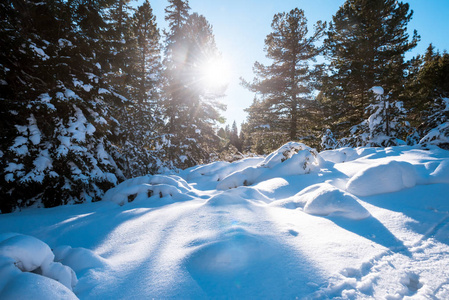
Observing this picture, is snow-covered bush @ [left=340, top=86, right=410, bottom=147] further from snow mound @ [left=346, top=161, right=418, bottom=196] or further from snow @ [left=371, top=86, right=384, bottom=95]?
snow mound @ [left=346, top=161, right=418, bottom=196]

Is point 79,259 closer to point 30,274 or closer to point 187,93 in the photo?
point 30,274

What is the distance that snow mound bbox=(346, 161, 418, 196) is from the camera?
2215mm

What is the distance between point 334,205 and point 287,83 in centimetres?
1104

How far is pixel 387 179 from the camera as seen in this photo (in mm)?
2244

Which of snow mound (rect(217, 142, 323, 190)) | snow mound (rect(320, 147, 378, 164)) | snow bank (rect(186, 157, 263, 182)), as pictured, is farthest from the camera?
snow bank (rect(186, 157, 263, 182))

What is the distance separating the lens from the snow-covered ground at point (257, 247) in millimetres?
1061

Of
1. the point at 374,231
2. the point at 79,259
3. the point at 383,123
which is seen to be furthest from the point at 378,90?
the point at 79,259

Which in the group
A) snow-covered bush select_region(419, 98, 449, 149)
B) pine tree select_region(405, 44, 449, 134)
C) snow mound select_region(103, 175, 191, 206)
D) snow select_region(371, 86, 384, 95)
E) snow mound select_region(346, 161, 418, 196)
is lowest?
snow mound select_region(103, 175, 191, 206)

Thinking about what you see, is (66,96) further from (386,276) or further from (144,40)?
(144,40)

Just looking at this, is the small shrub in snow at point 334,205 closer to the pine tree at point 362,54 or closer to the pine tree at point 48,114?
the pine tree at point 48,114

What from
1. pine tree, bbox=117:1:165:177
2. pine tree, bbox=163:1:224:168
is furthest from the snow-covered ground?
pine tree, bbox=163:1:224:168

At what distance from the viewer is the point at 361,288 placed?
1.05 metres

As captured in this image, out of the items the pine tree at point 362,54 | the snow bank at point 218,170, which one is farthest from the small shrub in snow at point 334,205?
the pine tree at point 362,54

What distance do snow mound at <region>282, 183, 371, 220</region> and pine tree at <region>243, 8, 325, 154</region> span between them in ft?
32.6
